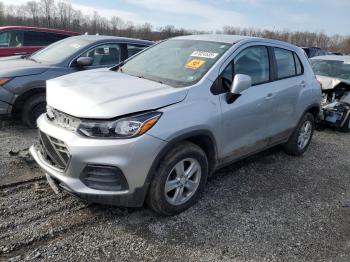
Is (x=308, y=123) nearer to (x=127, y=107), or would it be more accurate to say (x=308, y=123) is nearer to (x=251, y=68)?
(x=251, y=68)

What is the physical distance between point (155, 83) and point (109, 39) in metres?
3.51

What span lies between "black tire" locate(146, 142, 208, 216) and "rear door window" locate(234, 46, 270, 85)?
3.72 feet

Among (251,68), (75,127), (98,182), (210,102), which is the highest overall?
(251,68)

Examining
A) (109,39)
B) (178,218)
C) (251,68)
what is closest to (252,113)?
(251,68)

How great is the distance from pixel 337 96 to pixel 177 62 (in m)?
5.26

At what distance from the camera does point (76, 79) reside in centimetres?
375

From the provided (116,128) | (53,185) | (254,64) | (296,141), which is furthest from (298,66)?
(53,185)

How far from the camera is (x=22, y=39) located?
938cm

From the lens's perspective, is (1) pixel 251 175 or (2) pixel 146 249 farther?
(1) pixel 251 175

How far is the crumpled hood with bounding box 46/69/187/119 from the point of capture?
295cm

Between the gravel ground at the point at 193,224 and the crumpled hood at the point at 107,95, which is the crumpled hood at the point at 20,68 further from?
the crumpled hood at the point at 107,95

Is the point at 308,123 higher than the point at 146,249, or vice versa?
the point at 308,123

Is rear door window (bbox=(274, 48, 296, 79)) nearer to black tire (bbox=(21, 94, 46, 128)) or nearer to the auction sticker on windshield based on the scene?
the auction sticker on windshield

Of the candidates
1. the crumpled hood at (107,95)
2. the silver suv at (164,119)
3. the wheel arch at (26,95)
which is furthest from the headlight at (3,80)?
the crumpled hood at (107,95)
